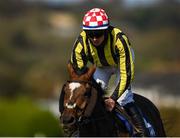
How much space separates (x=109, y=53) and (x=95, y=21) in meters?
0.49

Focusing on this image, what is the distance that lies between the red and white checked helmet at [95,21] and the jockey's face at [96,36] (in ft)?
0.17

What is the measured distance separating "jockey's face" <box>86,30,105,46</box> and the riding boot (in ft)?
2.92

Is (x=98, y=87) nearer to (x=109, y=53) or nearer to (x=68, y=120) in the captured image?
(x=68, y=120)

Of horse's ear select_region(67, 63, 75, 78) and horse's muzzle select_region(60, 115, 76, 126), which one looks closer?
horse's muzzle select_region(60, 115, 76, 126)

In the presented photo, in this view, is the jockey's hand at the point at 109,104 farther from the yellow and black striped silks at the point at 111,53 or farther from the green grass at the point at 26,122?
the green grass at the point at 26,122

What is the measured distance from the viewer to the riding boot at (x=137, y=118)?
929 cm

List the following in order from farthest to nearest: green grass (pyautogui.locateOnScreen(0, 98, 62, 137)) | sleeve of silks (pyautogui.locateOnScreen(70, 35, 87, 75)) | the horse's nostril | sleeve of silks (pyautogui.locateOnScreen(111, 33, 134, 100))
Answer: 1. green grass (pyautogui.locateOnScreen(0, 98, 62, 137))
2. sleeve of silks (pyautogui.locateOnScreen(70, 35, 87, 75))
3. sleeve of silks (pyautogui.locateOnScreen(111, 33, 134, 100))
4. the horse's nostril

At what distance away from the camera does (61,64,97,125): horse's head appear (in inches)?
319

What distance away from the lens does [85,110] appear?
8297 millimetres

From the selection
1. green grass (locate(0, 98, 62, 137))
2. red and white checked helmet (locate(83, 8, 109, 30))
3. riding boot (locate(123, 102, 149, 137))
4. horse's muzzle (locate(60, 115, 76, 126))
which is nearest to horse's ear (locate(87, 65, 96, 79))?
horse's muzzle (locate(60, 115, 76, 126))

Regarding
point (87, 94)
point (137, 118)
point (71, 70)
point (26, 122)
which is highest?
point (71, 70)

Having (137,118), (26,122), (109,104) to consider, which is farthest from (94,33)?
(26,122)

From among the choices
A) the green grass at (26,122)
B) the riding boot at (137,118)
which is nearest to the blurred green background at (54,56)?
the green grass at (26,122)

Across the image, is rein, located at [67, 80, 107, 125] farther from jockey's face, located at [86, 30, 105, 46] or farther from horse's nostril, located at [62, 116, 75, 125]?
jockey's face, located at [86, 30, 105, 46]
